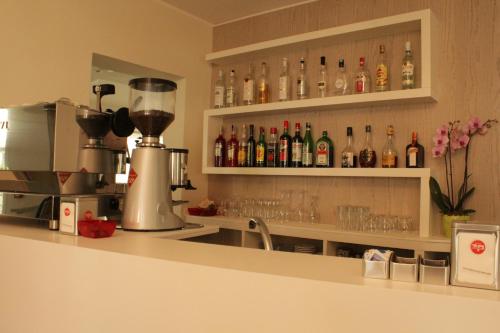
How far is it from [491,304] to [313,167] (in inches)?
79.7

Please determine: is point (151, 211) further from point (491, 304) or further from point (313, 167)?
point (313, 167)

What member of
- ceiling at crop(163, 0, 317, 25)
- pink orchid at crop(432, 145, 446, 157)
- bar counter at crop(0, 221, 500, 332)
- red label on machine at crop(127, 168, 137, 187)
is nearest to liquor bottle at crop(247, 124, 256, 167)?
ceiling at crop(163, 0, 317, 25)

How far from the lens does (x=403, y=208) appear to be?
241 centimetres

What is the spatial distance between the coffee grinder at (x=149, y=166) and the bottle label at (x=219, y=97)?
1515 mm

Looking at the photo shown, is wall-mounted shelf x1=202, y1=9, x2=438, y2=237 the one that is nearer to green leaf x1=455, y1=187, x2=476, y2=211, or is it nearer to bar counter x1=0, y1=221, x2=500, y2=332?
green leaf x1=455, y1=187, x2=476, y2=211

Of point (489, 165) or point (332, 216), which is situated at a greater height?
point (489, 165)

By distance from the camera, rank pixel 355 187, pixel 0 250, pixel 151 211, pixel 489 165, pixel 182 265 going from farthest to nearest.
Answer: pixel 355 187
pixel 489 165
pixel 151 211
pixel 0 250
pixel 182 265

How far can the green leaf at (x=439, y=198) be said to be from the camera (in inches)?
82.9

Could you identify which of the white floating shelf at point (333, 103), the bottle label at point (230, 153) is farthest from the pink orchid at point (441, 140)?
the bottle label at point (230, 153)

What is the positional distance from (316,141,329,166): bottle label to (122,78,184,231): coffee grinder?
1283 millimetres

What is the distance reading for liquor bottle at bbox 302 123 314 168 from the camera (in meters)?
2.64

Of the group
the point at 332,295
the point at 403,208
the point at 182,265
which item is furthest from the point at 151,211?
the point at 403,208

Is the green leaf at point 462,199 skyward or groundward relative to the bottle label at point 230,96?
groundward

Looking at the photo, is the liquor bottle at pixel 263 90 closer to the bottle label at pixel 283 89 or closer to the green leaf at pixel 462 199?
the bottle label at pixel 283 89
